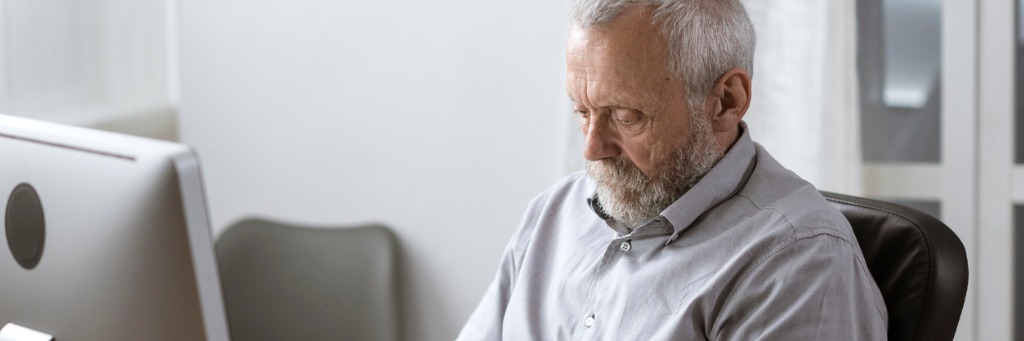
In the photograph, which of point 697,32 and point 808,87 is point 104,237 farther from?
point 808,87

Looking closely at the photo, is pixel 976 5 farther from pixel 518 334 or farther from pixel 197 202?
pixel 197 202

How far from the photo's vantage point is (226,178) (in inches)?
114

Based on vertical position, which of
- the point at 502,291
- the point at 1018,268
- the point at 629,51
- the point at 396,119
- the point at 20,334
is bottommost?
the point at 1018,268

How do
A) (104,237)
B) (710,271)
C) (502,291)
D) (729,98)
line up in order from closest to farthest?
(104,237)
(710,271)
(729,98)
(502,291)

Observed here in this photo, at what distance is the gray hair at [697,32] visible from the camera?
1.34 metres

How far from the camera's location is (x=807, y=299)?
3.91 feet

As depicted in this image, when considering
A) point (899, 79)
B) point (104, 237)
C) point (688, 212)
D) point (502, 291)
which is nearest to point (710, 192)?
point (688, 212)

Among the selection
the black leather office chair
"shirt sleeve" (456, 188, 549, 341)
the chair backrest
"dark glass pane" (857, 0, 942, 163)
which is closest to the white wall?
the chair backrest

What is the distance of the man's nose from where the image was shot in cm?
143

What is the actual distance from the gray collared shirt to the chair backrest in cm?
104

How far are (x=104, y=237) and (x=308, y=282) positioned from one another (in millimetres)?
→ 1882

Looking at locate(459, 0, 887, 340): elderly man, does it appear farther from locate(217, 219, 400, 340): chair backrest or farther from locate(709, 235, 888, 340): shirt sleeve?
locate(217, 219, 400, 340): chair backrest

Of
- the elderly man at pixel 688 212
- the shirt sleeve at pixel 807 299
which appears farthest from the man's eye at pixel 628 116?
the shirt sleeve at pixel 807 299

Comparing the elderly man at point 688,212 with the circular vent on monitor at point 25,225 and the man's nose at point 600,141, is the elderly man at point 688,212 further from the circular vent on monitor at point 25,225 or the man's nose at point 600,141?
the circular vent on monitor at point 25,225
